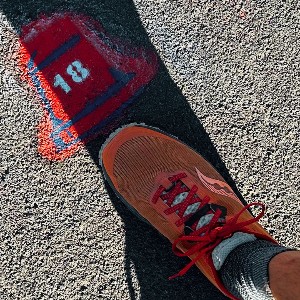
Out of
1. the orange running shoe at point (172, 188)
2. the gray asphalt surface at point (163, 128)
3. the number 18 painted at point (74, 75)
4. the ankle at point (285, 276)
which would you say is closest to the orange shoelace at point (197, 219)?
the orange running shoe at point (172, 188)

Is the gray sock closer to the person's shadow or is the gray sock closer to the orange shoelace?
the orange shoelace

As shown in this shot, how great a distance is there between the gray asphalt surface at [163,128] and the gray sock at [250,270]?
315 mm

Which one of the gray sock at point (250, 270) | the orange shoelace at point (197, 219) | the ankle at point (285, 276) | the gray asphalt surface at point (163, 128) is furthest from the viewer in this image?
the gray asphalt surface at point (163, 128)

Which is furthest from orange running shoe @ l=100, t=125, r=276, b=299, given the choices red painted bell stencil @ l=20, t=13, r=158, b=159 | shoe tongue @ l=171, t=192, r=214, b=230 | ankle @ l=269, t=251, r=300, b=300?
ankle @ l=269, t=251, r=300, b=300

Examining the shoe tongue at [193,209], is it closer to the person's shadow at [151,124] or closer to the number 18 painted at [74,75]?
the person's shadow at [151,124]

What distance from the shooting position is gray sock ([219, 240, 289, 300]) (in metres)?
1.75

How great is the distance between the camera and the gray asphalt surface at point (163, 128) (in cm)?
219

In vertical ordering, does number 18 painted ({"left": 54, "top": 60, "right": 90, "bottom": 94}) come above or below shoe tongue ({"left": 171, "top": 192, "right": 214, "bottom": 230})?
above

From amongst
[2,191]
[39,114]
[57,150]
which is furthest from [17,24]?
[2,191]

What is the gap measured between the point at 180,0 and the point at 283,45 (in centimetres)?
53

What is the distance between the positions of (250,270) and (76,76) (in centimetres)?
113

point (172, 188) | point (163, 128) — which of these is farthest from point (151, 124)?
point (172, 188)

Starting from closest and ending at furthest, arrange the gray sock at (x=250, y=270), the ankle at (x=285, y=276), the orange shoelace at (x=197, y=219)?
the ankle at (x=285, y=276), the gray sock at (x=250, y=270), the orange shoelace at (x=197, y=219)

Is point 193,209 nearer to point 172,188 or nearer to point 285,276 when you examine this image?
point 172,188
